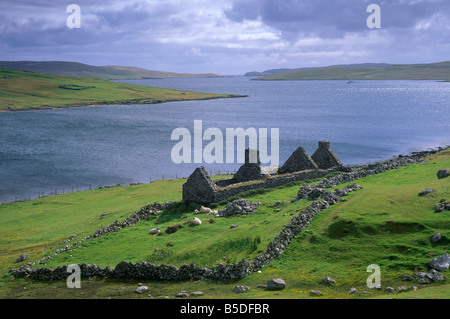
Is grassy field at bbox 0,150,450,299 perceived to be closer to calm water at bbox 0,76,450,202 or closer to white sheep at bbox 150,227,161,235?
white sheep at bbox 150,227,161,235

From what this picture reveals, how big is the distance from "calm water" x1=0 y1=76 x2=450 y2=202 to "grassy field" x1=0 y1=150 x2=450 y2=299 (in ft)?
120

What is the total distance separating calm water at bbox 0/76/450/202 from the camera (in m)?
71.8

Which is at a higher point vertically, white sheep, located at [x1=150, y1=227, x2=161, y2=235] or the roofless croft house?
the roofless croft house

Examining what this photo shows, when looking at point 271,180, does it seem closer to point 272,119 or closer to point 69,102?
point 272,119

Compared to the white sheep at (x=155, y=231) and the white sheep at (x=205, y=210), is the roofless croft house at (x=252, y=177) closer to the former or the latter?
the white sheep at (x=205, y=210)

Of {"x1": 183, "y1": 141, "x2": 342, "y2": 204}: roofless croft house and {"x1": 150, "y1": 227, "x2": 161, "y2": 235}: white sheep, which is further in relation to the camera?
{"x1": 183, "y1": 141, "x2": 342, "y2": 204}: roofless croft house

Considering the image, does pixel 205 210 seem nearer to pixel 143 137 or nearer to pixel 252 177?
pixel 252 177

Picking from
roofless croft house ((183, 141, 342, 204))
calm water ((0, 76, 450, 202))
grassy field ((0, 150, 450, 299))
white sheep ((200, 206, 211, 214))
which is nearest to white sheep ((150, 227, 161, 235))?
grassy field ((0, 150, 450, 299))

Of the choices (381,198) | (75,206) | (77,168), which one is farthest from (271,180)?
(77,168)

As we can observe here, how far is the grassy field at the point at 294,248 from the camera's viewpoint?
1825 centimetres

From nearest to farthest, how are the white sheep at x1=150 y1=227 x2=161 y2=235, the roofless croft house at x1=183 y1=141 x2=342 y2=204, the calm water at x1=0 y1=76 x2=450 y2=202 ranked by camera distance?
the white sheep at x1=150 y1=227 x2=161 y2=235 < the roofless croft house at x1=183 y1=141 x2=342 y2=204 < the calm water at x1=0 y1=76 x2=450 y2=202

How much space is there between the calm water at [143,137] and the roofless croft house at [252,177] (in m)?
29.5

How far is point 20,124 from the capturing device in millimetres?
128875

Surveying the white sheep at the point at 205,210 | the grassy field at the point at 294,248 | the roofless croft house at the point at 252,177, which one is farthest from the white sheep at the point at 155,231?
the roofless croft house at the point at 252,177
